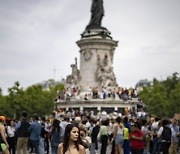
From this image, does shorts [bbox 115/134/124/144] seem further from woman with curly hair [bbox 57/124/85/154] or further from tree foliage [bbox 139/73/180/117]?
tree foliage [bbox 139/73/180/117]

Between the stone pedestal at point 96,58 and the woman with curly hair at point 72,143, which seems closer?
the woman with curly hair at point 72,143

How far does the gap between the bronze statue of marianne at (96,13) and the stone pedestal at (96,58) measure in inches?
67.4

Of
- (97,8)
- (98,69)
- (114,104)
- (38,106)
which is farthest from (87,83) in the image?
(38,106)

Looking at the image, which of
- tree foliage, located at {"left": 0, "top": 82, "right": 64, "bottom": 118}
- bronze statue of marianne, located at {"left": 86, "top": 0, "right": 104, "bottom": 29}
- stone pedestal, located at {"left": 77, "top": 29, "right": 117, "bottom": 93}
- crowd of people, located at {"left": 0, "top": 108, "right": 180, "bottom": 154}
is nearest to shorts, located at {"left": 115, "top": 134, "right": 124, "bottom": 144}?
crowd of people, located at {"left": 0, "top": 108, "right": 180, "bottom": 154}

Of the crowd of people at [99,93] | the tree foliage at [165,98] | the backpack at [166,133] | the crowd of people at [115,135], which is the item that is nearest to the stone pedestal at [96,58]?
the crowd of people at [99,93]

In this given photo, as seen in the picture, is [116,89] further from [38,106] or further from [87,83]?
[38,106]

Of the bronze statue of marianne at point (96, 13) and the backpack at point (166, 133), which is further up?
the bronze statue of marianne at point (96, 13)

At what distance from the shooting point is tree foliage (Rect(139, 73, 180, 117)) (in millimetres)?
73750

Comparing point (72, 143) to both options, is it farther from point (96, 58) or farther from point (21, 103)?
point (21, 103)

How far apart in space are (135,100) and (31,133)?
33.1 meters

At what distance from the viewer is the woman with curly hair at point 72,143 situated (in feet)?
25.0

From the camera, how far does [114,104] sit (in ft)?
160

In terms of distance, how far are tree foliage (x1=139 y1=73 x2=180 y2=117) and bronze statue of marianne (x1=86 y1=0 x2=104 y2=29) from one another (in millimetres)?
22574

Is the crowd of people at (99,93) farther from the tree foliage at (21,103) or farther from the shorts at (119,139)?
the shorts at (119,139)
